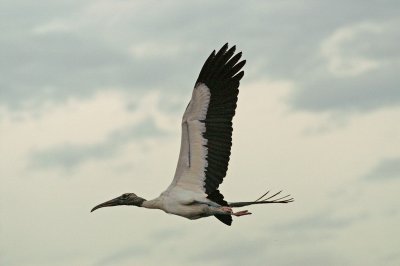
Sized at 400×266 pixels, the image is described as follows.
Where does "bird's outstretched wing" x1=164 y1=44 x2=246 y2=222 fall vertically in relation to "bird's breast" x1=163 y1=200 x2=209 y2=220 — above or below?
above

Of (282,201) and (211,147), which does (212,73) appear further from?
(282,201)

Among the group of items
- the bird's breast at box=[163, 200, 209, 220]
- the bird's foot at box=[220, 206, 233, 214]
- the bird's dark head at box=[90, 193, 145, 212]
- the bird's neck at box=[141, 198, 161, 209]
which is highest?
the bird's dark head at box=[90, 193, 145, 212]

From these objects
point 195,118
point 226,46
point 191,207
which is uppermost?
point 226,46

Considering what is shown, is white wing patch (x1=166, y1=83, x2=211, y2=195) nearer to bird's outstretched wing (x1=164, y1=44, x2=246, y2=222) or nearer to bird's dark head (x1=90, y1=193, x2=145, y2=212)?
bird's outstretched wing (x1=164, y1=44, x2=246, y2=222)

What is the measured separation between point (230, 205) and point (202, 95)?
8.75 ft

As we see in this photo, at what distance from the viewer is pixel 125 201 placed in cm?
2381

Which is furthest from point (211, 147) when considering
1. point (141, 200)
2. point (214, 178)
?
point (141, 200)

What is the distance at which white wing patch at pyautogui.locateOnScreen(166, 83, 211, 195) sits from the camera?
73.3 feet

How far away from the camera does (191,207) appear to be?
22.2 metres

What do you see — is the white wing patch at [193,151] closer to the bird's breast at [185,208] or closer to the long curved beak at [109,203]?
the bird's breast at [185,208]

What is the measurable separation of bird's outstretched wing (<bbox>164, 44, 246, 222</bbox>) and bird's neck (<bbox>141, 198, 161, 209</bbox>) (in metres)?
0.49

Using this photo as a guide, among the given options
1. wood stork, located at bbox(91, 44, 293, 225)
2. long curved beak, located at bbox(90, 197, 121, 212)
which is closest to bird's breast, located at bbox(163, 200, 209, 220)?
wood stork, located at bbox(91, 44, 293, 225)

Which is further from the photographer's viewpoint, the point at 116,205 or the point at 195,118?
the point at 116,205

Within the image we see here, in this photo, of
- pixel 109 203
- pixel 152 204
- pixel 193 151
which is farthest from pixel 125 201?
pixel 193 151
